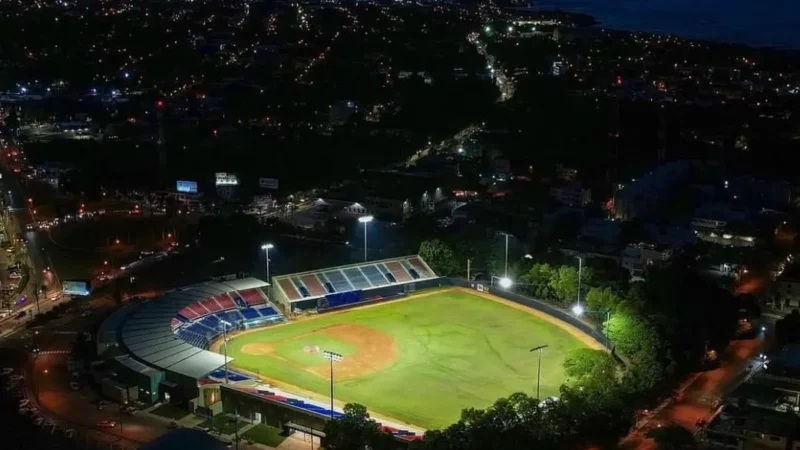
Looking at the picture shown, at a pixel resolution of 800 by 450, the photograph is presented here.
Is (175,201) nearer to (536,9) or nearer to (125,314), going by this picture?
(125,314)

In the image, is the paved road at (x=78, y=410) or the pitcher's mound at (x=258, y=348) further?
the pitcher's mound at (x=258, y=348)

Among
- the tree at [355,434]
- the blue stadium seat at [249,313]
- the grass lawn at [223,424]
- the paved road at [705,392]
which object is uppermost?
the tree at [355,434]

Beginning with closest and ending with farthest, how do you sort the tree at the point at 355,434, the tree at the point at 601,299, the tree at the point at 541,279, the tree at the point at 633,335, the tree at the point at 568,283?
1. the tree at the point at 355,434
2. the tree at the point at 633,335
3. the tree at the point at 601,299
4. the tree at the point at 568,283
5. the tree at the point at 541,279

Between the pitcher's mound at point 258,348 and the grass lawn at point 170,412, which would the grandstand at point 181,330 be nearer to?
the grass lawn at point 170,412

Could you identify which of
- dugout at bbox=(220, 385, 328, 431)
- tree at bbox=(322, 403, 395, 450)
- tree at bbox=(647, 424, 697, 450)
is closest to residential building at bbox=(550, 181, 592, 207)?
tree at bbox=(647, 424, 697, 450)

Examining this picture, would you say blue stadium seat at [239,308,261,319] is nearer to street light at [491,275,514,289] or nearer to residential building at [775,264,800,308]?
street light at [491,275,514,289]

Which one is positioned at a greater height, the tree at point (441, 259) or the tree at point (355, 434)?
the tree at point (441, 259)

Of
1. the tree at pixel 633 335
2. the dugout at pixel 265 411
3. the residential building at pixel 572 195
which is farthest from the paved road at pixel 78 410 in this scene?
the residential building at pixel 572 195

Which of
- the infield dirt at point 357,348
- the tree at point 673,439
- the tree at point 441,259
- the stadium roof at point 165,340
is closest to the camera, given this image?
the tree at point 673,439
